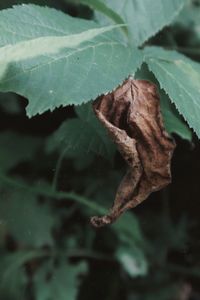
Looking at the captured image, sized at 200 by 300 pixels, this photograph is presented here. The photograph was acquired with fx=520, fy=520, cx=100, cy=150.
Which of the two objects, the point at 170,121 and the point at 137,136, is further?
the point at 170,121

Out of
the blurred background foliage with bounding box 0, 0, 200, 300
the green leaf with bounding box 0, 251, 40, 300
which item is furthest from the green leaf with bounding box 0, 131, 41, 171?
the green leaf with bounding box 0, 251, 40, 300

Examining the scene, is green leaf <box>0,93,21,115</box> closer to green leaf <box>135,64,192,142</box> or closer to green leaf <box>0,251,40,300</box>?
green leaf <box>0,251,40,300</box>

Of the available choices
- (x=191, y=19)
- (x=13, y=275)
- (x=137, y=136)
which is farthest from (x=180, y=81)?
(x=13, y=275)

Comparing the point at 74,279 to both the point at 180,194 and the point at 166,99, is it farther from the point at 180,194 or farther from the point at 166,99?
the point at 166,99

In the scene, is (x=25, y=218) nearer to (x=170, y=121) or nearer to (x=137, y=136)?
(x=170, y=121)

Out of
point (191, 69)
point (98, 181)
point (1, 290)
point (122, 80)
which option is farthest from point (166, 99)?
point (1, 290)
